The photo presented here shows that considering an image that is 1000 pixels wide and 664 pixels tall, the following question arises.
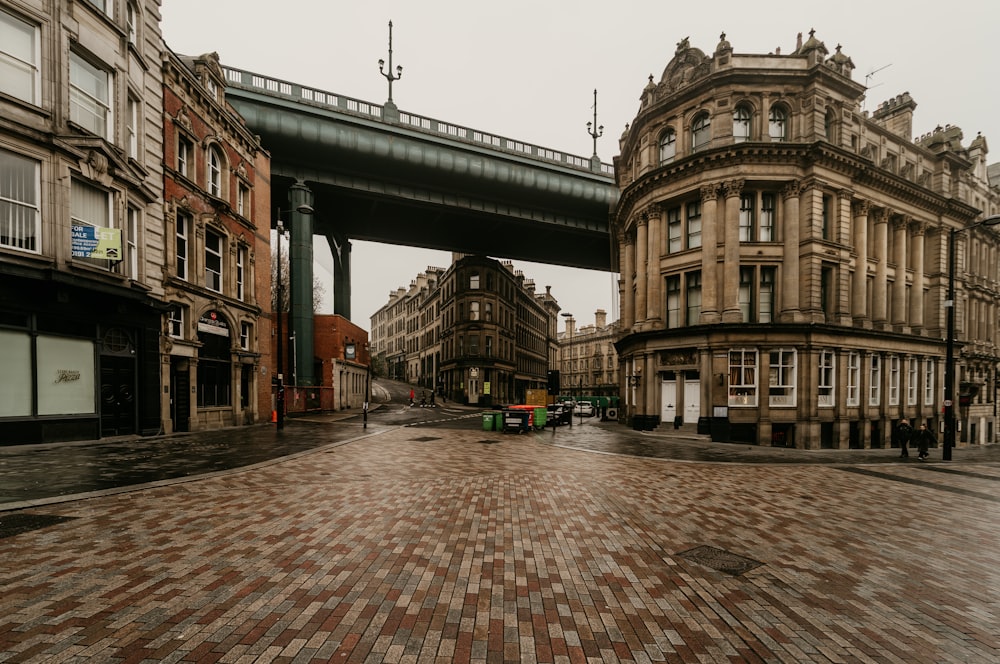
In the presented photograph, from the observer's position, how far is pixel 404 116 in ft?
116

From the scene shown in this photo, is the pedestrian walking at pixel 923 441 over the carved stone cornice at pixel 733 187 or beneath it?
beneath

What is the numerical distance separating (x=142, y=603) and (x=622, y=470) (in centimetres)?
1032

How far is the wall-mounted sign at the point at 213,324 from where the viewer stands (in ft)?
63.5

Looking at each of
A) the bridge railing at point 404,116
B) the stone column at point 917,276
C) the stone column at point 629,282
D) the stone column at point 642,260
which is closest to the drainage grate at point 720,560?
the stone column at point 642,260

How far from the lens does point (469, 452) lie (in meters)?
13.7

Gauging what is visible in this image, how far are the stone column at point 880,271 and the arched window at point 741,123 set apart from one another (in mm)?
10686

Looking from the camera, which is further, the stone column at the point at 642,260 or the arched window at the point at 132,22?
the stone column at the point at 642,260

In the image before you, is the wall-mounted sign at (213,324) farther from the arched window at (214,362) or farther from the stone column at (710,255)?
the stone column at (710,255)

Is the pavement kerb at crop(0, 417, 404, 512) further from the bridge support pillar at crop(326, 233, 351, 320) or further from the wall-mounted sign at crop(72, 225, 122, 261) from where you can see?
the bridge support pillar at crop(326, 233, 351, 320)

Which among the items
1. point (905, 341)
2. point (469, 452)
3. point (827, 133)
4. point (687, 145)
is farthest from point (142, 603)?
point (905, 341)

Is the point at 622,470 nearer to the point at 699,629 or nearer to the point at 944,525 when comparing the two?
the point at 944,525

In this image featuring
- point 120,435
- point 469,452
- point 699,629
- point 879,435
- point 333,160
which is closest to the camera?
point 699,629

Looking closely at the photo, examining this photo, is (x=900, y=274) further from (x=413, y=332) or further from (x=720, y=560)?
(x=413, y=332)

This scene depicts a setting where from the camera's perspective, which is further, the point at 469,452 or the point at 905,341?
the point at 905,341
